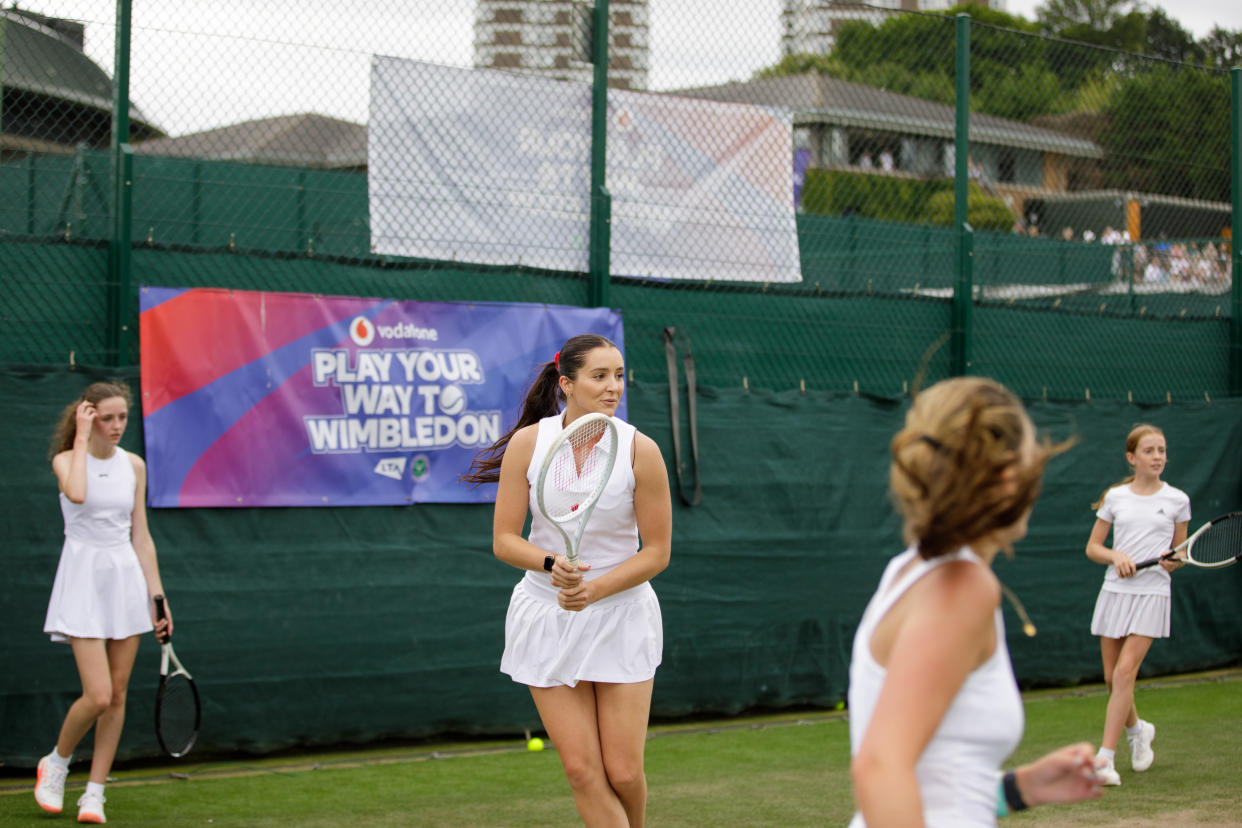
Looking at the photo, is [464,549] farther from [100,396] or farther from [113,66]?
[113,66]

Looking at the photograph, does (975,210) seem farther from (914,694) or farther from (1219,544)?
(914,694)

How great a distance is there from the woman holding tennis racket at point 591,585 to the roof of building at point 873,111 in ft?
15.5

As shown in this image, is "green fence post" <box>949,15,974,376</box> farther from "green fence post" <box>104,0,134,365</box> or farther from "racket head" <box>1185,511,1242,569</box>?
"green fence post" <box>104,0,134,365</box>

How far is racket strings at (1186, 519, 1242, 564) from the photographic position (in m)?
6.41

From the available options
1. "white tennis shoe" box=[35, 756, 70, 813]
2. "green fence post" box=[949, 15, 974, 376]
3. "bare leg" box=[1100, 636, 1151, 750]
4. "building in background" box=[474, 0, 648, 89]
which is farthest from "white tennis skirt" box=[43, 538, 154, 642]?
"green fence post" box=[949, 15, 974, 376]

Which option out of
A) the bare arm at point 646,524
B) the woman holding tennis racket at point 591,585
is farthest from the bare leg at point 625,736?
the bare arm at point 646,524

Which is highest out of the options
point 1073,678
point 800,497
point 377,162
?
point 377,162

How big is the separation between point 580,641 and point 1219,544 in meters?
3.90

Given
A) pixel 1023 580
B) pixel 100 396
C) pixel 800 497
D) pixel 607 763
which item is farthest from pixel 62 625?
pixel 1023 580

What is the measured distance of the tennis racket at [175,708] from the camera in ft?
18.2

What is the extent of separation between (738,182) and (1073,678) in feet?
13.6

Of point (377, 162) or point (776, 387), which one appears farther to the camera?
Result: point (776, 387)

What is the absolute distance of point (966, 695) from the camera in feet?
6.39

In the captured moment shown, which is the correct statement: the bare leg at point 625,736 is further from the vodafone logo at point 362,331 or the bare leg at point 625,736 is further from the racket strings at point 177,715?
the vodafone logo at point 362,331
